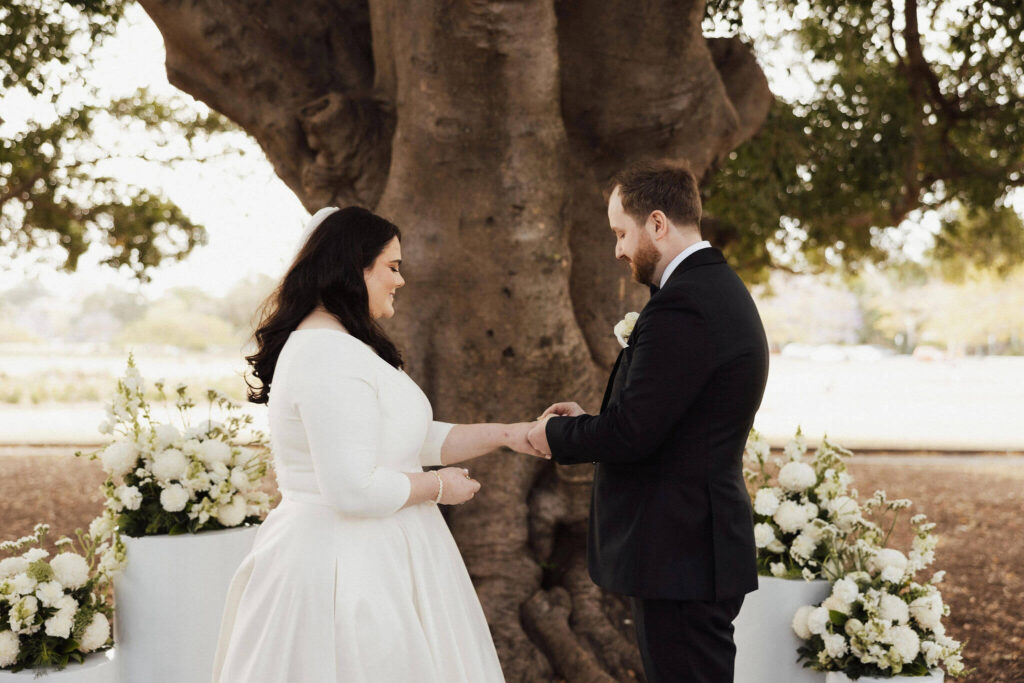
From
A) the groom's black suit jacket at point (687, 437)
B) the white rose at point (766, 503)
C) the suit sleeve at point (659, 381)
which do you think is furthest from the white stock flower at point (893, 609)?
the suit sleeve at point (659, 381)

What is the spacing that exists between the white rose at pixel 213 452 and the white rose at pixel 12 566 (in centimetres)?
80

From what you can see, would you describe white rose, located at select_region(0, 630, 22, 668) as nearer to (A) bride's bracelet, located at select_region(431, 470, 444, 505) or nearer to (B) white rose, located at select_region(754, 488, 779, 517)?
(A) bride's bracelet, located at select_region(431, 470, 444, 505)

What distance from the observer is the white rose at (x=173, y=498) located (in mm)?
3859

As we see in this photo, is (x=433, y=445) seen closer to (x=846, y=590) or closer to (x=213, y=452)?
(x=213, y=452)

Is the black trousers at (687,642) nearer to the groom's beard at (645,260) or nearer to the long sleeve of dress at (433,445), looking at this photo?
the long sleeve of dress at (433,445)

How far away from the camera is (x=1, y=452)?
15.2 m

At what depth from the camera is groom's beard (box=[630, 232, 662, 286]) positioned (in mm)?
2986

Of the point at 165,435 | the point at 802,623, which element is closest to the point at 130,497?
the point at 165,435

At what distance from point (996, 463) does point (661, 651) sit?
13387 mm

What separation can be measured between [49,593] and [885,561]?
3135 millimetres

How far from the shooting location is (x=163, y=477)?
3.93m

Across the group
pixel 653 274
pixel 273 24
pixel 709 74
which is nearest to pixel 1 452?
pixel 273 24

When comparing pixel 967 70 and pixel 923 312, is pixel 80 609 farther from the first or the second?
pixel 923 312

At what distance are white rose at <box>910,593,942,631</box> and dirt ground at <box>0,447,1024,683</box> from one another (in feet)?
7.73
